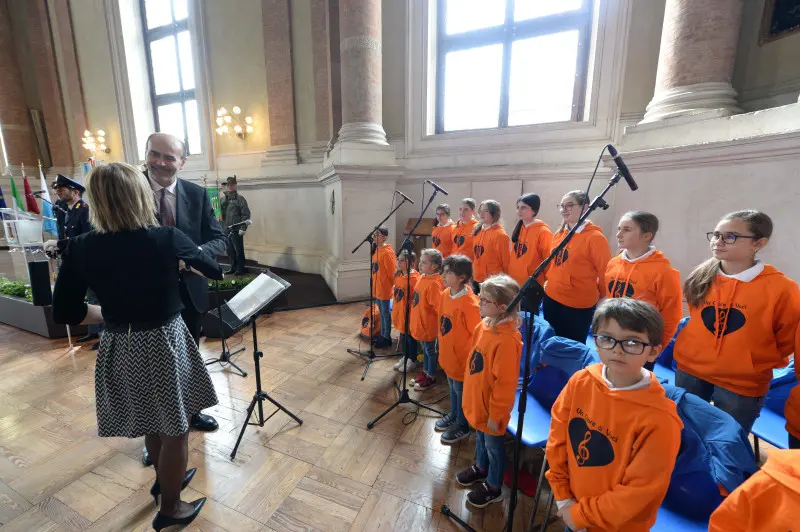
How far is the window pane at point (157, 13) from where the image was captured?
9219 mm

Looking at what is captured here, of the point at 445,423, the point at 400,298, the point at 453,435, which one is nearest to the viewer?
the point at 453,435

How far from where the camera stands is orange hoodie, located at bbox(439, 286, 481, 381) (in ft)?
6.93

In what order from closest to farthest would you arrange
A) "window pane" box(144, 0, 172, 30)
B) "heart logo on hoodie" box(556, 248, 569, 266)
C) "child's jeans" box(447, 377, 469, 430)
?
"child's jeans" box(447, 377, 469, 430)
"heart logo on hoodie" box(556, 248, 569, 266)
"window pane" box(144, 0, 172, 30)

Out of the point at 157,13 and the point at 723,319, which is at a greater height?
the point at 157,13

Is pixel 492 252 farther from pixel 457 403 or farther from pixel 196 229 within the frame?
pixel 196 229

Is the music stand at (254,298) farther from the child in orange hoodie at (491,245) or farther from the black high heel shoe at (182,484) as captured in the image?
the child in orange hoodie at (491,245)

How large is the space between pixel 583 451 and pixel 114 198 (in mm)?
1914

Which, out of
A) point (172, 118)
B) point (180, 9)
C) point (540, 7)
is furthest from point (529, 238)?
point (180, 9)

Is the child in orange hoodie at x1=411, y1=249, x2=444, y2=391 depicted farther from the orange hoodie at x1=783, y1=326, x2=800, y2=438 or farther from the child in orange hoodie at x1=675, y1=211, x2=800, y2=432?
the orange hoodie at x1=783, y1=326, x2=800, y2=438

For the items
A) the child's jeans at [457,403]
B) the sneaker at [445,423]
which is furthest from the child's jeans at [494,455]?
the sneaker at [445,423]

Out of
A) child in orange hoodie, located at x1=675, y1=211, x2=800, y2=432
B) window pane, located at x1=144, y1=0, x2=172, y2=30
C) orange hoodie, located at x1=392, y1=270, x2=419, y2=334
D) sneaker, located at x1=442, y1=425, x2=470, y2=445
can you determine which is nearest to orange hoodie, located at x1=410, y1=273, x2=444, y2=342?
orange hoodie, located at x1=392, y1=270, x2=419, y2=334

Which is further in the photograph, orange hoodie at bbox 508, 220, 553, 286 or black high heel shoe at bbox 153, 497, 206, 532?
orange hoodie at bbox 508, 220, 553, 286

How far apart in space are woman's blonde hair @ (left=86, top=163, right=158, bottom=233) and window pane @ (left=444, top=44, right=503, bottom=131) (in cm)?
621

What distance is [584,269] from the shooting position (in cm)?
244
